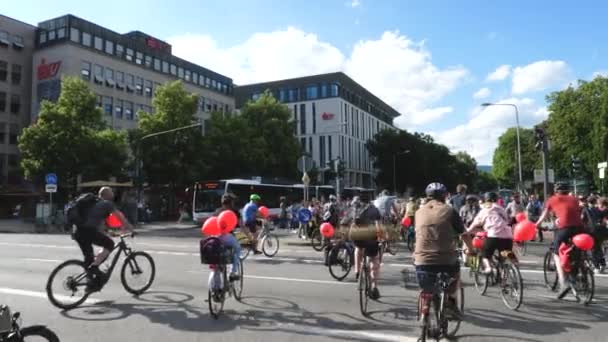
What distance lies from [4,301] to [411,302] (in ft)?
20.6

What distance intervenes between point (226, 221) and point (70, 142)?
1217 inches

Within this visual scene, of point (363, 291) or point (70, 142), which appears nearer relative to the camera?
point (363, 291)

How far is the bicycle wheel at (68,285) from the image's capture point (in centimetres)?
767

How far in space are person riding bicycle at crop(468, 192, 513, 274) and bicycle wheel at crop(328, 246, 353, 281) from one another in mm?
2823

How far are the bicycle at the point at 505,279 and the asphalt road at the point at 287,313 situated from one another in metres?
0.14

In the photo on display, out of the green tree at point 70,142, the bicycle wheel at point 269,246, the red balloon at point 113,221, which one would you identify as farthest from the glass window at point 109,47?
the red balloon at point 113,221

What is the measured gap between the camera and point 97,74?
53594 millimetres

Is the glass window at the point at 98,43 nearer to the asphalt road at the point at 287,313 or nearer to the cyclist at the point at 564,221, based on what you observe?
the asphalt road at the point at 287,313

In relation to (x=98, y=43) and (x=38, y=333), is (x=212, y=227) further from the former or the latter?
(x=98, y=43)

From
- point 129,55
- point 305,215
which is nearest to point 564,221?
point 305,215

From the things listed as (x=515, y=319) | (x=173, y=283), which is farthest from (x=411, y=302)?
(x=173, y=283)

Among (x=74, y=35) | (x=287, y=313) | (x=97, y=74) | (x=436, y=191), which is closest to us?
(x=436, y=191)

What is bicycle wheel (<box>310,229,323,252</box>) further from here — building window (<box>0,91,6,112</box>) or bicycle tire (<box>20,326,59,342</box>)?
building window (<box>0,91,6,112</box>)

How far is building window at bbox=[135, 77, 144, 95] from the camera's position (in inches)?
2317
